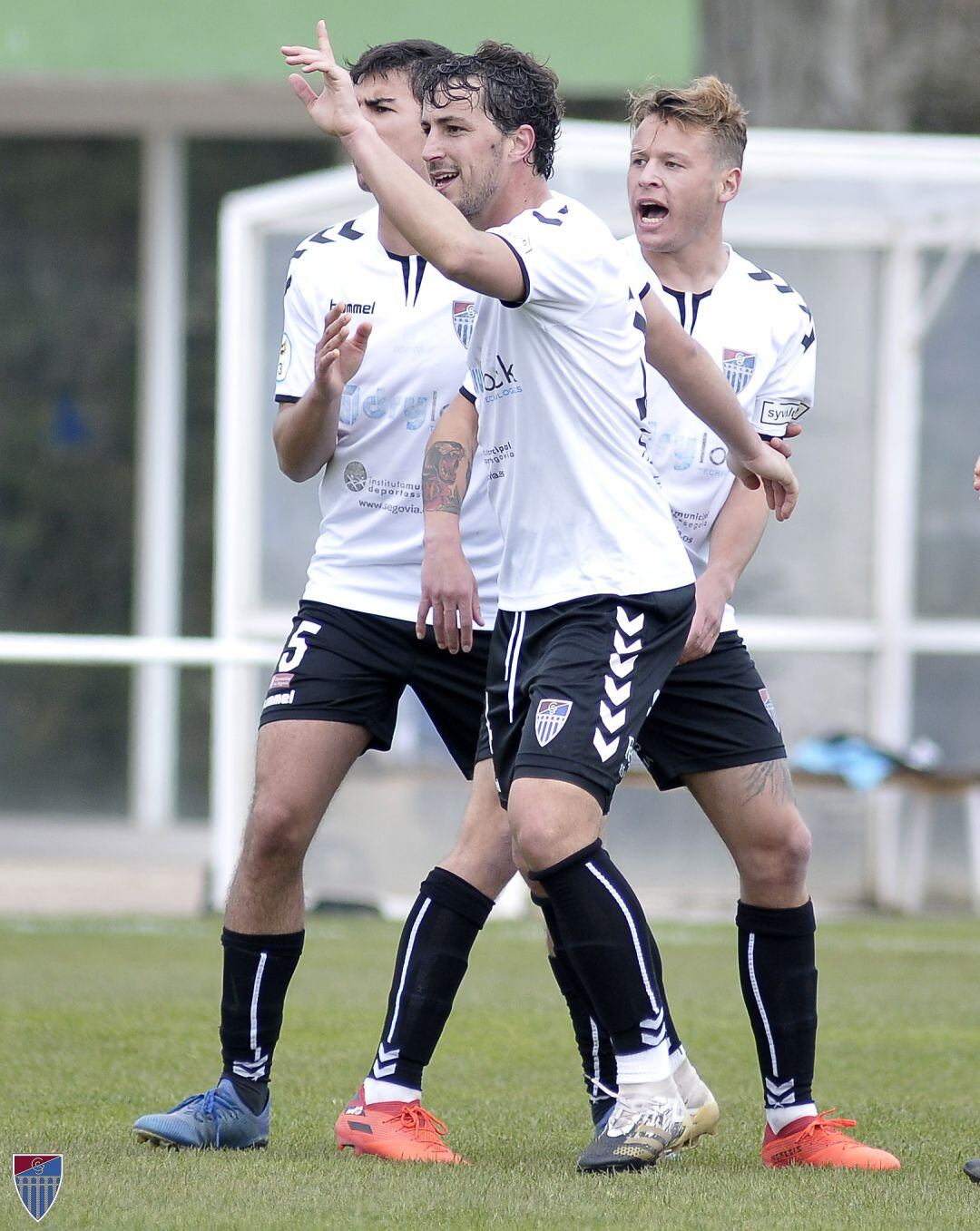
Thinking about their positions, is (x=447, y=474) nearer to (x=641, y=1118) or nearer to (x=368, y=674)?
(x=368, y=674)

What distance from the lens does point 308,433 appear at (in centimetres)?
439

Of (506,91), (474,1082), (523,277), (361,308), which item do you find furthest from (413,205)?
(474,1082)

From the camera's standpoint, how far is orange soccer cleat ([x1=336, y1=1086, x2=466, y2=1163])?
13.6 feet

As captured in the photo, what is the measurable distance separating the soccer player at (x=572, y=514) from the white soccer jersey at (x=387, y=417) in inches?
18.6

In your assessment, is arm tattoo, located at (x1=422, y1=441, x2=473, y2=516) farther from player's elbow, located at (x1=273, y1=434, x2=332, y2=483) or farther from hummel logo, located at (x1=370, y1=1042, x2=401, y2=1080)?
hummel logo, located at (x1=370, y1=1042, x2=401, y2=1080)

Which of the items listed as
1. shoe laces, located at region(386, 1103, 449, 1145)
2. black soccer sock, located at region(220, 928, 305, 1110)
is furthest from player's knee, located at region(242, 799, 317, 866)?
shoe laces, located at region(386, 1103, 449, 1145)

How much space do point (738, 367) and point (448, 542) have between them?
79 centimetres

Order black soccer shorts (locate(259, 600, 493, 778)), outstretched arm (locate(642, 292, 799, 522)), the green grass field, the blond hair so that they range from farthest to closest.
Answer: the blond hair → black soccer shorts (locate(259, 600, 493, 778)) → outstretched arm (locate(642, 292, 799, 522)) → the green grass field

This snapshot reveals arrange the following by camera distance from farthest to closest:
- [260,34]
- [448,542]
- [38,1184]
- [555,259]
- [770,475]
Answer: [260,34], [448,542], [770,475], [555,259], [38,1184]

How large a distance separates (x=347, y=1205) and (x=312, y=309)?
6.50 ft

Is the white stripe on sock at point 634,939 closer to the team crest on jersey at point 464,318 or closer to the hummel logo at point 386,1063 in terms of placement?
the hummel logo at point 386,1063

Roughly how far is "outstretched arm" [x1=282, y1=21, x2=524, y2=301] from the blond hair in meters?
0.95

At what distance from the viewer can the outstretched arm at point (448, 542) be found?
4.23m

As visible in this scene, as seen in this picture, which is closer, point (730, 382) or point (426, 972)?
point (426, 972)
